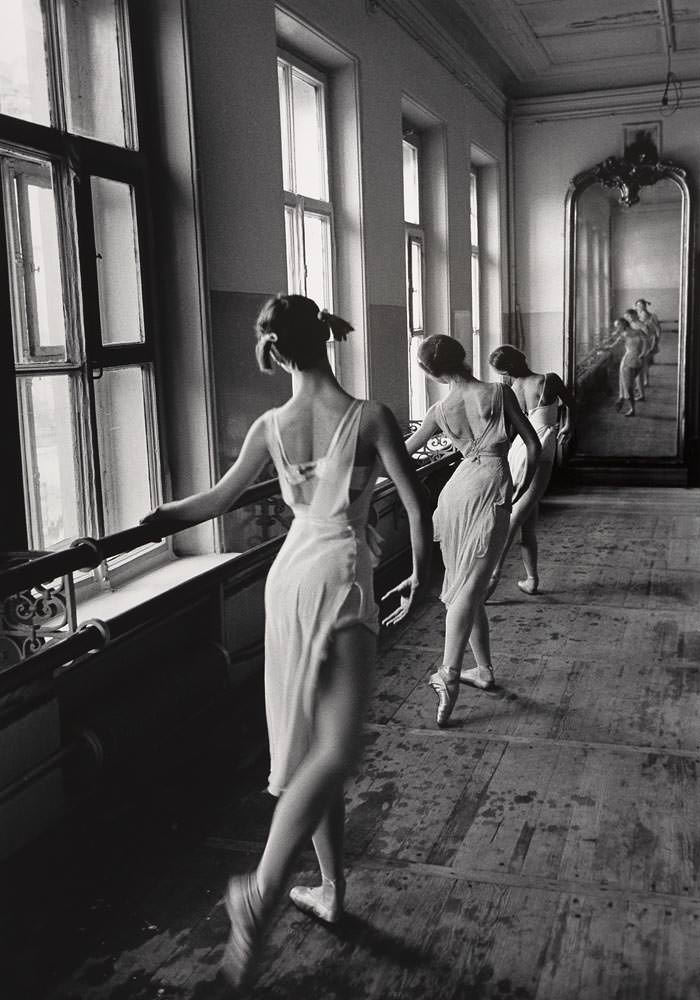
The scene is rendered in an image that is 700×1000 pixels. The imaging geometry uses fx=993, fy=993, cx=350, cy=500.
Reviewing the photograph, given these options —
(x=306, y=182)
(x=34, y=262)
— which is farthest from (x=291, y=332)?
(x=306, y=182)

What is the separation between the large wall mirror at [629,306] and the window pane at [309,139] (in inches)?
191

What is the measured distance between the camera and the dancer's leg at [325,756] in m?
2.24

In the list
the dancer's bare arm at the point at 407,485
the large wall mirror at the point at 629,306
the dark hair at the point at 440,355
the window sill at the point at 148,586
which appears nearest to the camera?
the dancer's bare arm at the point at 407,485

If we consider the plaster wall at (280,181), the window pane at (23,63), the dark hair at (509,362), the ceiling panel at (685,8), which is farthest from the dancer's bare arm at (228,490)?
the ceiling panel at (685,8)

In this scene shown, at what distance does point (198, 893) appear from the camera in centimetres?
Answer: 278

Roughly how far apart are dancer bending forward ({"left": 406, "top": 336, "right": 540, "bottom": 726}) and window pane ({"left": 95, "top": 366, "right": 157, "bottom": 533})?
3.47 ft

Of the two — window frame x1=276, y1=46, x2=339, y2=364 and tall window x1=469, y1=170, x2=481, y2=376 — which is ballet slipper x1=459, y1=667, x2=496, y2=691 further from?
tall window x1=469, y1=170, x2=481, y2=376

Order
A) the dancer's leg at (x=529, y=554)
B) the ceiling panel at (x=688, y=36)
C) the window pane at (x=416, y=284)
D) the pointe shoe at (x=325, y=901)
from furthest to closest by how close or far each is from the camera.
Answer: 1. the ceiling panel at (x=688, y=36)
2. the window pane at (x=416, y=284)
3. the dancer's leg at (x=529, y=554)
4. the pointe shoe at (x=325, y=901)

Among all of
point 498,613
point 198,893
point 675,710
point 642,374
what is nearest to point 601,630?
point 498,613

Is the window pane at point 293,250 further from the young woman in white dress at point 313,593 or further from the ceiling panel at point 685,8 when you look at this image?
the ceiling panel at point 685,8

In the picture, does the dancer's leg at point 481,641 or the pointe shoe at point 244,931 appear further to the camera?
the dancer's leg at point 481,641

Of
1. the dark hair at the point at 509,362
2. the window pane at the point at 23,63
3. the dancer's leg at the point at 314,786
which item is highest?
the window pane at the point at 23,63

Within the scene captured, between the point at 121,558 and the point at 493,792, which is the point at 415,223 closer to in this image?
the point at 121,558

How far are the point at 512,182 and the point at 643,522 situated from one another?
387 cm
